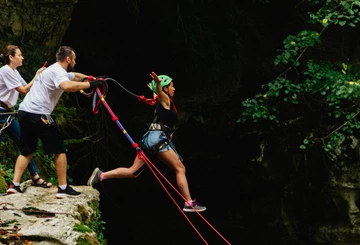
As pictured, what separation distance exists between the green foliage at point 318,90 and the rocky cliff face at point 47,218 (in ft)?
13.2

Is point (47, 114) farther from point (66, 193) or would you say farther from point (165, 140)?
point (165, 140)

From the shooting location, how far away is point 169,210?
11852 millimetres

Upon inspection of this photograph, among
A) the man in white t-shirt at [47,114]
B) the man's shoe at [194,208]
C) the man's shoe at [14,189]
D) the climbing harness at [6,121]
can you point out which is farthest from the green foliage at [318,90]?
the man's shoe at [14,189]

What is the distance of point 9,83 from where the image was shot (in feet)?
18.7

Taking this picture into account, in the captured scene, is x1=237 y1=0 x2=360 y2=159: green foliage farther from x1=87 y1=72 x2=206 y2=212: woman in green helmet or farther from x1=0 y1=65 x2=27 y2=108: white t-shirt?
x1=0 y1=65 x2=27 y2=108: white t-shirt

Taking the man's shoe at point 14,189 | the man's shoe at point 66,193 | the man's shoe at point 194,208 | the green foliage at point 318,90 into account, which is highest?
the green foliage at point 318,90

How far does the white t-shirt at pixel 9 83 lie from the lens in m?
5.70

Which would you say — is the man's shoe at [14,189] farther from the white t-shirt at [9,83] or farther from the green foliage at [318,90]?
the green foliage at [318,90]

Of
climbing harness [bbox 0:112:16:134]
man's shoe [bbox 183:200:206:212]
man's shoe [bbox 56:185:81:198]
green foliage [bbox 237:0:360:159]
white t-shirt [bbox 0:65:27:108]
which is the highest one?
green foliage [bbox 237:0:360:159]

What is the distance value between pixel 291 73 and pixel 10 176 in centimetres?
600

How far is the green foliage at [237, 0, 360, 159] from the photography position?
7.73 meters

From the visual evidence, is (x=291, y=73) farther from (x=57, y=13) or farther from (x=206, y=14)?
(x=57, y=13)

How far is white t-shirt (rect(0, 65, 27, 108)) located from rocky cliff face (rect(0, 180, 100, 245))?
105cm

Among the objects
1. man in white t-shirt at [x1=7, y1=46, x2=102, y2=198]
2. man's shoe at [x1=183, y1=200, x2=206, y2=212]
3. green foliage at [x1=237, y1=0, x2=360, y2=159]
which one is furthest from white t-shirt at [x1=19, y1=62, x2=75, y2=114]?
green foliage at [x1=237, y1=0, x2=360, y2=159]
